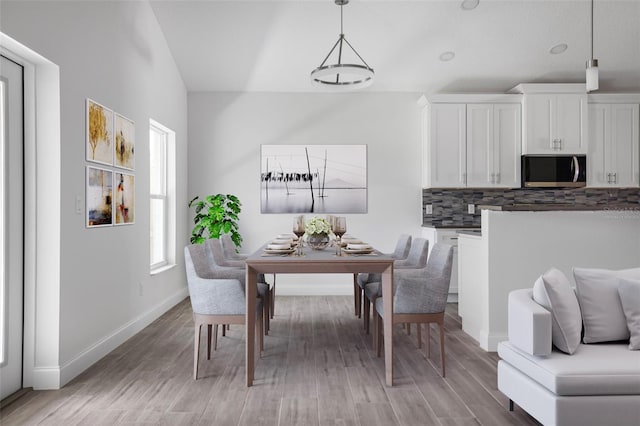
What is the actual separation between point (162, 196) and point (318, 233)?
277 cm

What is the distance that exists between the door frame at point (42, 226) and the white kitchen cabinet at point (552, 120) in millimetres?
5105

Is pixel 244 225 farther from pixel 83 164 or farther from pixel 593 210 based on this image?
pixel 593 210

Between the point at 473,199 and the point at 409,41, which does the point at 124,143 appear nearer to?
the point at 409,41

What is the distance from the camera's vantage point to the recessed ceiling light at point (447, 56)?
5.34 metres

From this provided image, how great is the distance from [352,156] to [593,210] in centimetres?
322

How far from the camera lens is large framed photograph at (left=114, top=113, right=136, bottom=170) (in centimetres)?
388

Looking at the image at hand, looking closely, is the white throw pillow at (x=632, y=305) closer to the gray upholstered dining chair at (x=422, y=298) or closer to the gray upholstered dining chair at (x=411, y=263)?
the gray upholstered dining chair at (x=422, y=298)

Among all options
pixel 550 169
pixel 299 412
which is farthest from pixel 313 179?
pixel 299 412

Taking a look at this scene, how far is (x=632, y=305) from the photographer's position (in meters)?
2.44

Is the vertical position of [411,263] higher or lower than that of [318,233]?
lower

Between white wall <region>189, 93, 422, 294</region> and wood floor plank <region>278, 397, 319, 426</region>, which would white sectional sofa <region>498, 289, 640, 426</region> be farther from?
white wall <region>189, 93, 422, 294</region>

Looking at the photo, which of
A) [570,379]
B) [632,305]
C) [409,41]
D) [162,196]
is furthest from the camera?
[162,196]

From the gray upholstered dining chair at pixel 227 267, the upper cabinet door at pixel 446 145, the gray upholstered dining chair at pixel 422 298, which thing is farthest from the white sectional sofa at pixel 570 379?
the upper cabinet door at pixel 446 145

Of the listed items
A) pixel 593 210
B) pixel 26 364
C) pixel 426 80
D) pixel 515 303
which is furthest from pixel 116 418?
pixel 426 80
